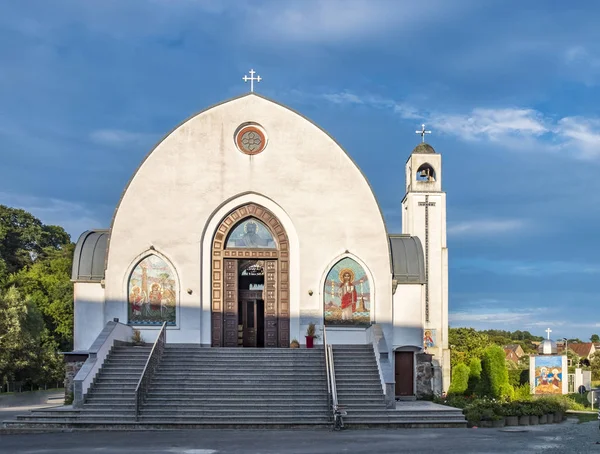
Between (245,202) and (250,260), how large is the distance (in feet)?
6.52

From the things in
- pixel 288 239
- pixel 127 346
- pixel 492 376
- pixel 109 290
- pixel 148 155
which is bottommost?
pixel 492 376

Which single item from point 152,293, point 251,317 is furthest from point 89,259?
point 251,317

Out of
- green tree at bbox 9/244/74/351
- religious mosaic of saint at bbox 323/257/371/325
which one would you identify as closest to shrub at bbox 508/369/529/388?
religious mosaic of saint at bbox 323/257/371/325

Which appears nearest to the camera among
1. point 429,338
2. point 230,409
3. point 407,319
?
point 230,409

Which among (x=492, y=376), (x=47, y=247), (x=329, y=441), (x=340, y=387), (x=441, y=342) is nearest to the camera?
(x=329, y=441)

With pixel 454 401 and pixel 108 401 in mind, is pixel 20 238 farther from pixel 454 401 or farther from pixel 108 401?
pixel 454 401

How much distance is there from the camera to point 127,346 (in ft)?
84.6

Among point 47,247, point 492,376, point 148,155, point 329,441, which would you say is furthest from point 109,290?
point 47,247

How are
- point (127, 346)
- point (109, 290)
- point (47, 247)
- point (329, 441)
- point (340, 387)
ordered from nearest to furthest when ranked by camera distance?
point (329, 441), point (340, 387), point (127, 346), point (109, 290), point (47, 247)

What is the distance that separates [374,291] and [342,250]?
1.73 meters

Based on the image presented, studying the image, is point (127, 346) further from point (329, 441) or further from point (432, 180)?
point (432, 180)

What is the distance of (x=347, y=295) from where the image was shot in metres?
27.9

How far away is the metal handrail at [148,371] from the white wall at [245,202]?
8.95ft

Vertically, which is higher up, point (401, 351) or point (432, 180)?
point (432, 180)
